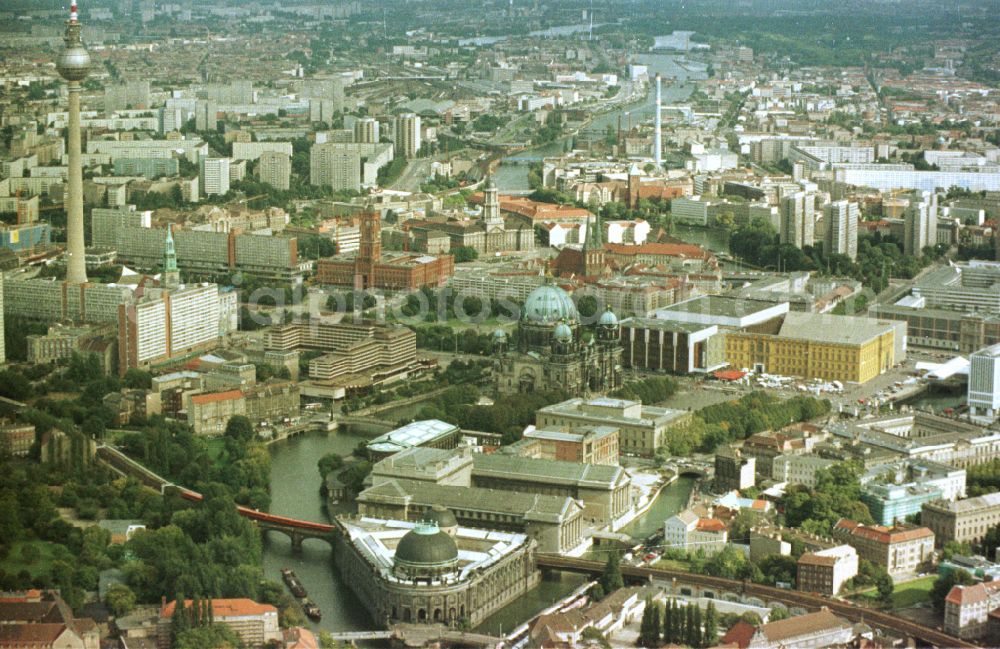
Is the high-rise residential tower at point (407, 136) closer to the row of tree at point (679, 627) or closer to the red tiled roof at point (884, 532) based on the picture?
the red tiled roof at point (884, 532)

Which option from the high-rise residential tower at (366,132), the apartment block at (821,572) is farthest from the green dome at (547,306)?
the high-rise residential tower at (366,132)

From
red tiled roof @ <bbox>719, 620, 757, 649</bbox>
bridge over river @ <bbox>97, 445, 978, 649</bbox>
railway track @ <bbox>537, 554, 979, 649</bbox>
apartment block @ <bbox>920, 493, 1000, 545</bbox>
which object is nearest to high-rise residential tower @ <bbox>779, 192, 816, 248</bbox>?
apartment block @ <bbox>920, 493, 1000, 545</bbox>

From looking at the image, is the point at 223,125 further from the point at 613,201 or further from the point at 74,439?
the point at 74,439

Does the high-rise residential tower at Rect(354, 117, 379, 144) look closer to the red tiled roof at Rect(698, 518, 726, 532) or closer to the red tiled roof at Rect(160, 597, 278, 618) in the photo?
the red tiled roof at Rect(698, 518, 726, 532)

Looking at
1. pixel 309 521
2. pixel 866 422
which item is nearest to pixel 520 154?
pixel 866 422

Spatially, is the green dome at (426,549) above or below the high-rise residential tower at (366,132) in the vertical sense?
below
